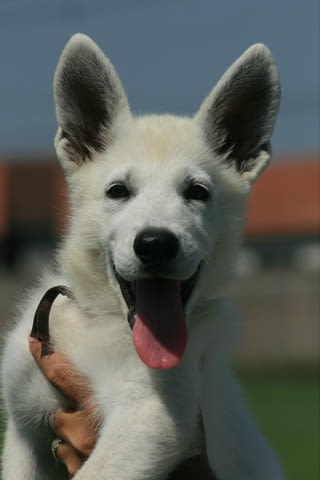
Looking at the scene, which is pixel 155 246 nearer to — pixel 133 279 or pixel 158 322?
pixel 133 279

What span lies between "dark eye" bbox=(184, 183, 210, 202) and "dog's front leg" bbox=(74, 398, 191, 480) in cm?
100

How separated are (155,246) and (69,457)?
47.9 inches

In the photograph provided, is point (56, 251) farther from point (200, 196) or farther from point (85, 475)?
point (85, 475)

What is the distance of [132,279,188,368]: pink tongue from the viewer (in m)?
5.04

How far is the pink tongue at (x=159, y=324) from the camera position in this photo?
16.5 ft

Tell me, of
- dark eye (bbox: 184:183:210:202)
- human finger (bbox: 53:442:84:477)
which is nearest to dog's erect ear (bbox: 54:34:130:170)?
dark eye (bbox: 184:183:210:202)

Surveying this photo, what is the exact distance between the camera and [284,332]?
27.3 m

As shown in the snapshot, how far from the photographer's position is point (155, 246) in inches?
193

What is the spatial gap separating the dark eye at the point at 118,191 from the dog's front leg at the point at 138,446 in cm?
99

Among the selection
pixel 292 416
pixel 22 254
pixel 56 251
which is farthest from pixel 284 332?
pixel 56 251

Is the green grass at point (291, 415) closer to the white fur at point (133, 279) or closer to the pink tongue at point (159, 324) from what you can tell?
the white fur at point (133, 279)

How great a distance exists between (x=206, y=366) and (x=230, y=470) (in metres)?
0.52

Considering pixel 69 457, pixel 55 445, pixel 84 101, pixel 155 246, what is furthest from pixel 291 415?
pixel 155 246

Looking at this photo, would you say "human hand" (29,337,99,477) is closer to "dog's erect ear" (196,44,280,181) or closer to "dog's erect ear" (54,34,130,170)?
"dog's erect ear" (54,34,130,170)
